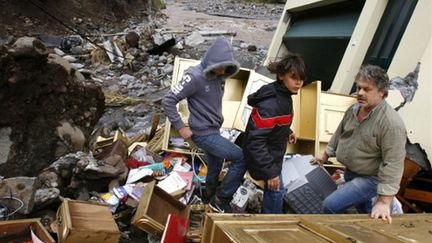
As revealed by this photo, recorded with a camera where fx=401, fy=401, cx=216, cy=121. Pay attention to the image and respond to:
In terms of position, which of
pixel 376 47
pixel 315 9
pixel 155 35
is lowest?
pixel 155 35

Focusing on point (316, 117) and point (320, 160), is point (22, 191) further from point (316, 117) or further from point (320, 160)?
point (316, 117)

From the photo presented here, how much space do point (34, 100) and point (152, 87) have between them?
4775 millimetres

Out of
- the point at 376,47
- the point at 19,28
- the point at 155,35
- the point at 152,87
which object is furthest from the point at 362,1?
the point at 19,28

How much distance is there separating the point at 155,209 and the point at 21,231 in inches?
39.1

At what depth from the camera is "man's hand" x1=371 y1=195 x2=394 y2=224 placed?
8.03 ft

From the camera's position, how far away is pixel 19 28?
12.8m

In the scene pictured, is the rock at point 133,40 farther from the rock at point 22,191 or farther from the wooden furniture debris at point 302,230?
the wooden furniture debris at point 302,230

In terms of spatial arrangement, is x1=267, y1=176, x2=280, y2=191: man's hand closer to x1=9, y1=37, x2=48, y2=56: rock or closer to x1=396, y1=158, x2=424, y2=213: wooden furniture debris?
x1=396, y1=158, x2=424, y2=213: wooden furniture debris

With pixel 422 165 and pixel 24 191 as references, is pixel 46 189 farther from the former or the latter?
pixel 422 165

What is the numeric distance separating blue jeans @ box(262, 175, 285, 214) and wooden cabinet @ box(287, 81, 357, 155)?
1.51m

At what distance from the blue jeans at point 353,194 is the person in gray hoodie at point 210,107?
2.60 ft

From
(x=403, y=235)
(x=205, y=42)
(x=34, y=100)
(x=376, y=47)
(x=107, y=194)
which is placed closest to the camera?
(x=403, y=235)

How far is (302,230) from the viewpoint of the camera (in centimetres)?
193

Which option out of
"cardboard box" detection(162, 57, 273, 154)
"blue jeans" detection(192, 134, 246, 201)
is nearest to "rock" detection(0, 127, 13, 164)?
"cardboard box" detection(162, 57, 273, 154)
